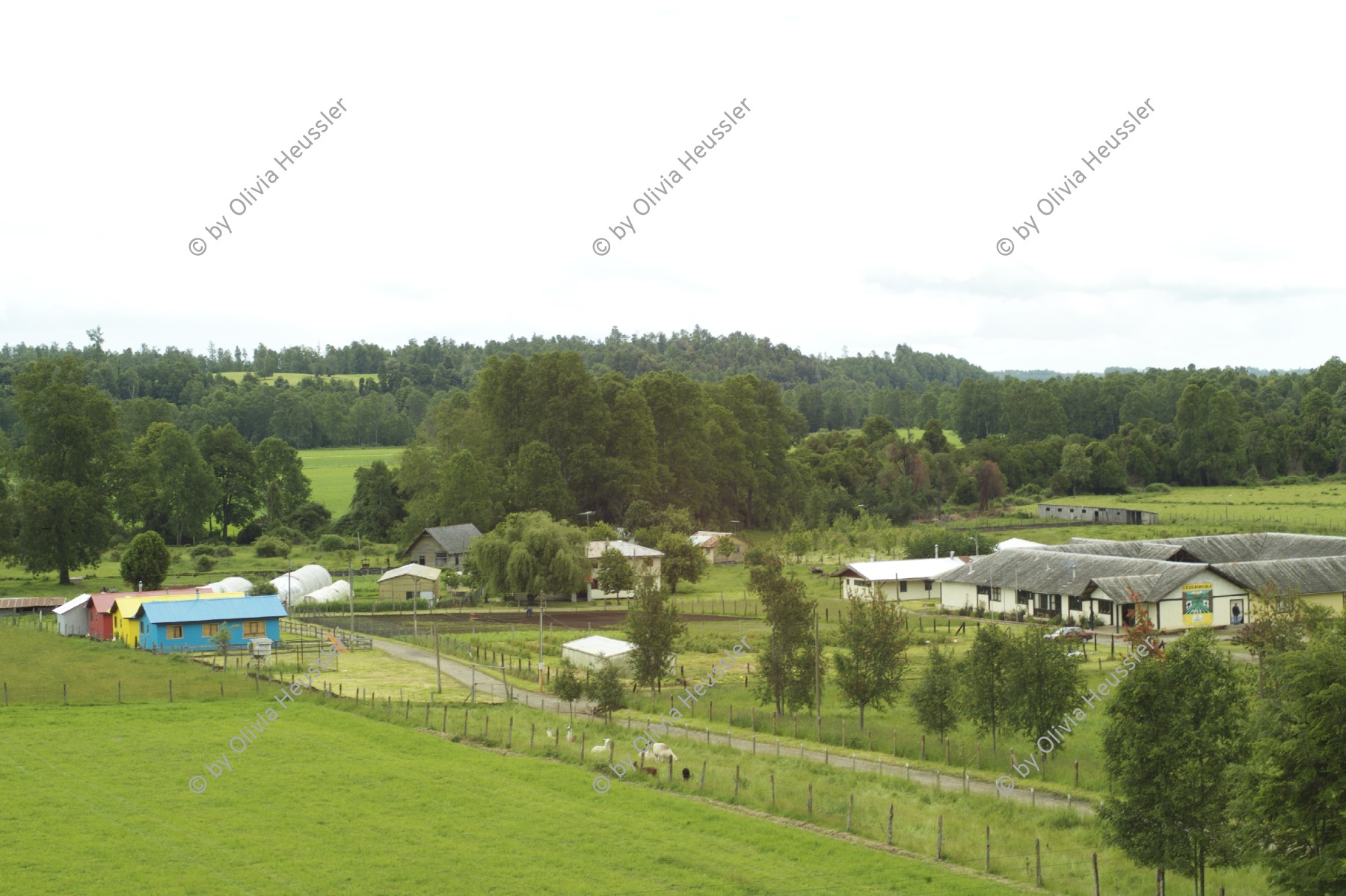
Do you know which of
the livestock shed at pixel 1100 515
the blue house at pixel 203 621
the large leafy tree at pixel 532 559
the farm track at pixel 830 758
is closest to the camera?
the farm track at pixel 830 758

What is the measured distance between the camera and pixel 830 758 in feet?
103

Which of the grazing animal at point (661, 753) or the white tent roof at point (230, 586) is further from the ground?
the white tent roof at point (230, 586)

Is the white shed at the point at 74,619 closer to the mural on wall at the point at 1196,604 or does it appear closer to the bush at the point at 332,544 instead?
the bush at the point at 332,544

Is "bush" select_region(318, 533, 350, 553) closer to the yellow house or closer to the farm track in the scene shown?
the yellow house

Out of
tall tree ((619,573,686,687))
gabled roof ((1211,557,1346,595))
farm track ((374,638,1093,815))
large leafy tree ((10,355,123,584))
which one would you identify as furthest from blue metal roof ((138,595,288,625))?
gabled roof ((1211,557,1346,595))

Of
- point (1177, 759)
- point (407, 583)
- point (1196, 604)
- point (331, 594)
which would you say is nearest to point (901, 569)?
point (1196, 604)

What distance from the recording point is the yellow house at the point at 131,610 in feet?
171

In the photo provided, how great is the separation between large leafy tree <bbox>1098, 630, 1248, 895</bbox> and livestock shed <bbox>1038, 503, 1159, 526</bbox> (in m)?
81.2

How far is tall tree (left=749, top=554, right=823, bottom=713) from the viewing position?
36438mm

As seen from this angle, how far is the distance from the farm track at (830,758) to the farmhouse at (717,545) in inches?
1724

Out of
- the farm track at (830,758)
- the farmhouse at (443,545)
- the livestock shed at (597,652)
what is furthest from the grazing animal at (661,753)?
the farmhouse at (443,545)

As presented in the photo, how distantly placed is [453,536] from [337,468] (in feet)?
216

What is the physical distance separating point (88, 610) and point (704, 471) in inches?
2078

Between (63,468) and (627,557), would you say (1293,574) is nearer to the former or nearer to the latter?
(627,557)
